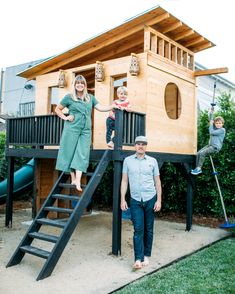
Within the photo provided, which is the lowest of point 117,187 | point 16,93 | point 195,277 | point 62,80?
point 195,277

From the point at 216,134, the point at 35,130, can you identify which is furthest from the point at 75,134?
the point at 216,134

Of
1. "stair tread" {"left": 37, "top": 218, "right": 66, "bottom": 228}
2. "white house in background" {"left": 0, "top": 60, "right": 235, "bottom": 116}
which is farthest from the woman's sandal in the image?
"white house in background" {"left": 0, "top": 60, "right": 235, "bottom": 116}

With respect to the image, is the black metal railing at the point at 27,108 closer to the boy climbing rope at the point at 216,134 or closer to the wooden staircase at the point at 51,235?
the boy climbing rope at the point at 216,134

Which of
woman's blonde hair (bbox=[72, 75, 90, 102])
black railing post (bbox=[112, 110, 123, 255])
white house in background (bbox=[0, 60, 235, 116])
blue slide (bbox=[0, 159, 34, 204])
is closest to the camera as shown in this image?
woman's blonde hair (bbox=[72, 75, 90, 102])

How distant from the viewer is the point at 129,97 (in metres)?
6.84

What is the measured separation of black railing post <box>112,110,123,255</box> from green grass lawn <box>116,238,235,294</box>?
1.03 meters

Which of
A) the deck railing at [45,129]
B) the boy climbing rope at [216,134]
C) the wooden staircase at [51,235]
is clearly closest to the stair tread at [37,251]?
the wooden staircase at [51,235]

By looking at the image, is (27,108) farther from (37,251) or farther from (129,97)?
(37,251)

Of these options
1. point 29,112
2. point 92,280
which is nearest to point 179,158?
point 92,280

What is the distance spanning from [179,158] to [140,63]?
234 cm

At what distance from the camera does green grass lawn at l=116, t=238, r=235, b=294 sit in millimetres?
4250

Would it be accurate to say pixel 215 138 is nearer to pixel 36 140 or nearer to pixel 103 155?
pixel 103 155

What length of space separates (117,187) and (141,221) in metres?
1.09

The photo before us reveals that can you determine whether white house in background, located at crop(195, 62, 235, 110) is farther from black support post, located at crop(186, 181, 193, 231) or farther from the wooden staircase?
the wooden staircase
